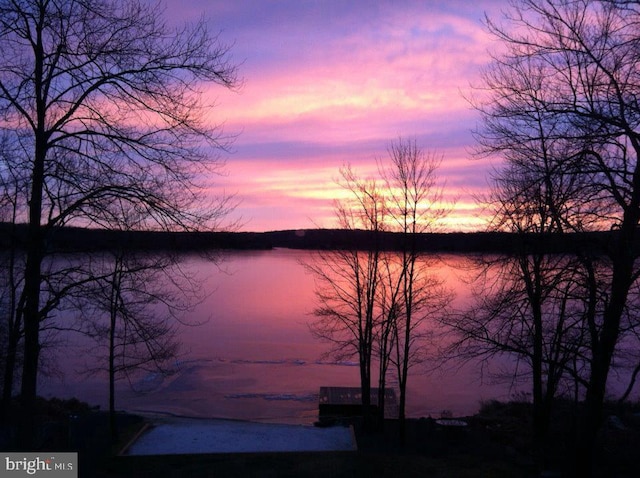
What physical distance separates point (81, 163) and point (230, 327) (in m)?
31.9

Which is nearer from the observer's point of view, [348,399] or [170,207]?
[170,207]

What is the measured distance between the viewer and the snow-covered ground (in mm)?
14109

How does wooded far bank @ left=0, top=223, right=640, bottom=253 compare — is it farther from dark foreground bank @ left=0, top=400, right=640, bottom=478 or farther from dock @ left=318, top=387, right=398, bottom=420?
dock @ left=318, top=387, right=398, bottom=420

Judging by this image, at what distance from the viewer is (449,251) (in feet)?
61.8

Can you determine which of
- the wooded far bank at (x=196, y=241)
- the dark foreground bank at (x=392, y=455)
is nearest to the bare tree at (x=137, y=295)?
the wooded far bank at (x=196, y=241)

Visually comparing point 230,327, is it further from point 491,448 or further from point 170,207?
point 170,207

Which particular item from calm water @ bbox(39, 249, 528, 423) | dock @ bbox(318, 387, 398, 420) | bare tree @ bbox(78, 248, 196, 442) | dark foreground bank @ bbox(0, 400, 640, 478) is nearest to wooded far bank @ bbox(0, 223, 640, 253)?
bare tree @ bbox(78, 248, 196, 442)

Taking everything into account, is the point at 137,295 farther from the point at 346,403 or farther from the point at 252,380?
the point at 252,380

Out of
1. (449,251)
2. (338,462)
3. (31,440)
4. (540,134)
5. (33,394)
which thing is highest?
(540,134)

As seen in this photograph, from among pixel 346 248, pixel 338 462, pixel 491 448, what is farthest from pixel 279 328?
pixel 338 462

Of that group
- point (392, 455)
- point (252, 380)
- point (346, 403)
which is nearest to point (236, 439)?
point (392, 455)

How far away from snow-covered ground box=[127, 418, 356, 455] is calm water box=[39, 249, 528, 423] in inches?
172

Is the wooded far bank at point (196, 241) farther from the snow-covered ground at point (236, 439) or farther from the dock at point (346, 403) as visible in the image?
the dock at point (346, 403)

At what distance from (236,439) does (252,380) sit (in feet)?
42.0
